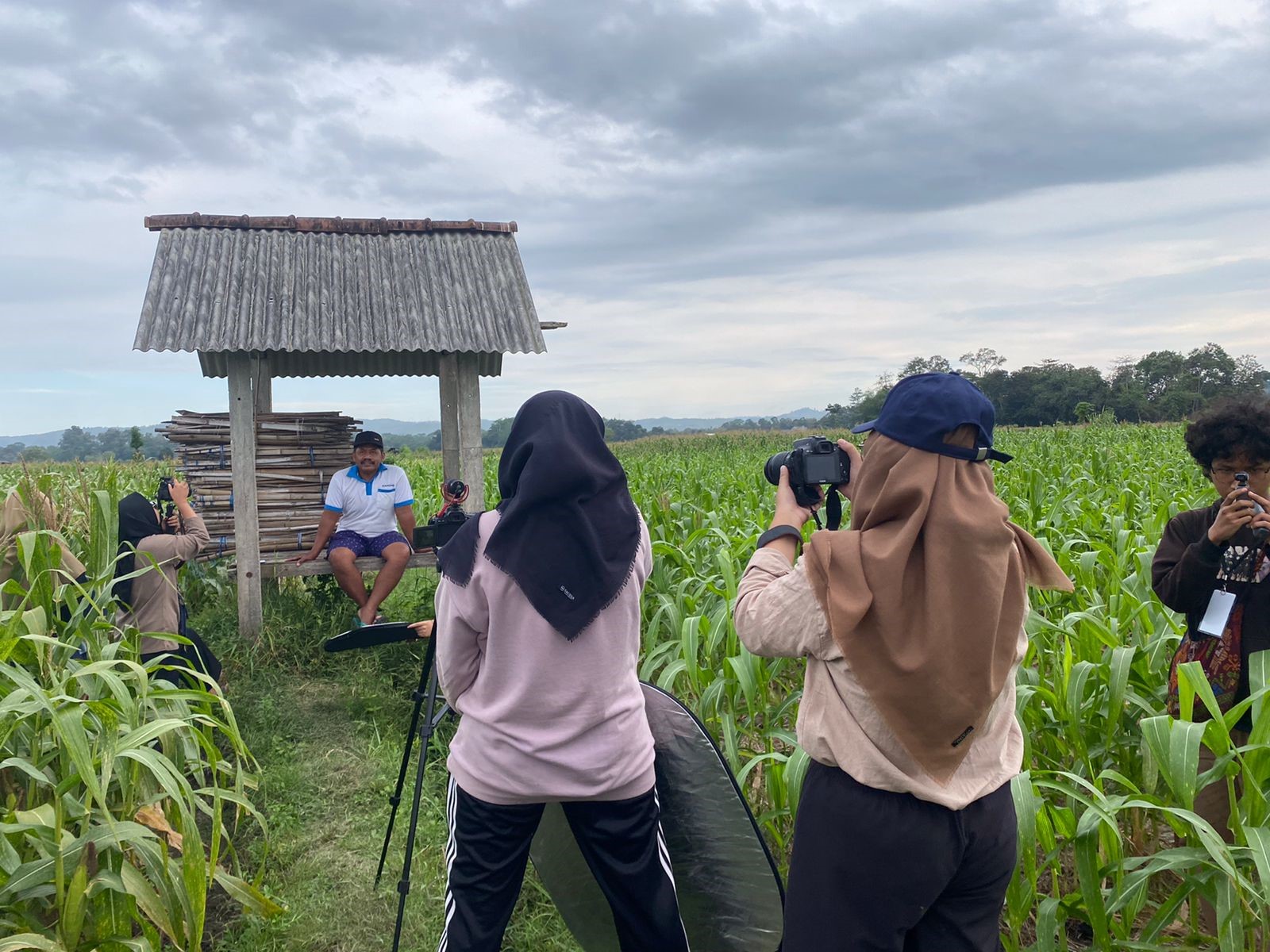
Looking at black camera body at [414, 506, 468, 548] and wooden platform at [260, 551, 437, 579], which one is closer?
black camera body at [414, 506, 468, 548]

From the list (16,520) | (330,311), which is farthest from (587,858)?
(330,311)

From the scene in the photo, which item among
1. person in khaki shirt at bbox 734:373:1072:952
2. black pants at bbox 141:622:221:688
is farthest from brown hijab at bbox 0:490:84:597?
person in khaki shirt at bbox 734:373:1072:952

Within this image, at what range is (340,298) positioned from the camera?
7.26 meters

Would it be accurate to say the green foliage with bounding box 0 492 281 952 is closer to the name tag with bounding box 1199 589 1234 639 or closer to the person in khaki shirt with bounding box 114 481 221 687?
the person in khaki shirt with bounding box 114 481 221 687

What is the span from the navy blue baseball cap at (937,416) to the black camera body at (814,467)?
12.9 inches

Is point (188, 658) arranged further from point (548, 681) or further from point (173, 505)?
point (548, 681)

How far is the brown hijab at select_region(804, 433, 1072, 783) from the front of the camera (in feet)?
5.33

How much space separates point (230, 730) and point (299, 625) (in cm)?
433

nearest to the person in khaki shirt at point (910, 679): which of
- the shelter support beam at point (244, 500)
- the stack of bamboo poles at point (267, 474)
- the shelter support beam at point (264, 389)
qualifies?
the shelter support beam at point (244, 500)

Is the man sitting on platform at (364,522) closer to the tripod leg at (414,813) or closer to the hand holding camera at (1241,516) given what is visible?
the tripod leg at (414,813)

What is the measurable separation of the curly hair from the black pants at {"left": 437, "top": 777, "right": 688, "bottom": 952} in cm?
198

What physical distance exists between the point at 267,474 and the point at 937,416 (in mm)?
6585

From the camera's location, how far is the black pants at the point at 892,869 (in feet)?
5.71

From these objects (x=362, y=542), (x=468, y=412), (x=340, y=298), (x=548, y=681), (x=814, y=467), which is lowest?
(x=362, y=542)
